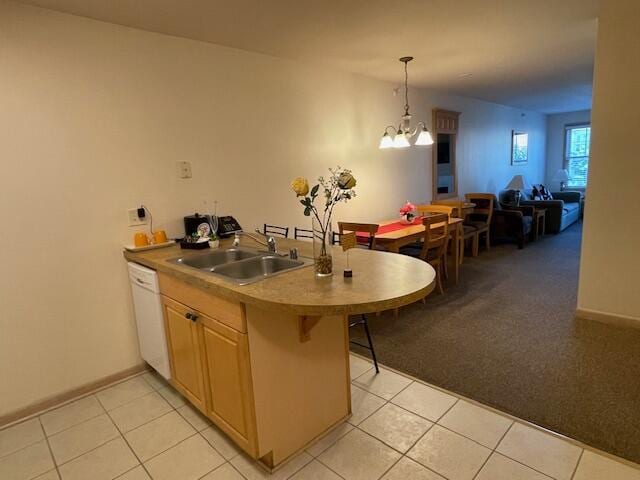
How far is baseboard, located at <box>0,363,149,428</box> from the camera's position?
85.6 inches

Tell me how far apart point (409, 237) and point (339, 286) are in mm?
2139

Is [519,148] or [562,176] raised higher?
[519,148]

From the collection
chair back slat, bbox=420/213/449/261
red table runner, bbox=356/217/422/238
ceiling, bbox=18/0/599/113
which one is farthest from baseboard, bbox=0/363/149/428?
chair back slat, bbox=420/213/449/261

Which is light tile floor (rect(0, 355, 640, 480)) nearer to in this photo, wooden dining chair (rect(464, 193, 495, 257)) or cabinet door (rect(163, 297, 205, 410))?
cabinet door (rect(163, 297, 205, 410))

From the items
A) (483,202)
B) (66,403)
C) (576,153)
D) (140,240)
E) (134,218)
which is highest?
(576,153)

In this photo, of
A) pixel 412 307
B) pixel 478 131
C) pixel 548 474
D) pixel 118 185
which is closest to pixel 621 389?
pixel 548 474

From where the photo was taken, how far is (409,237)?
3.50 meters

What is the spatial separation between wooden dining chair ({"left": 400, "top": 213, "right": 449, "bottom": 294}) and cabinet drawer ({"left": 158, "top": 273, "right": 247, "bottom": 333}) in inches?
90.1

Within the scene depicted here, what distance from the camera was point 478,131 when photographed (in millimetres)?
6270

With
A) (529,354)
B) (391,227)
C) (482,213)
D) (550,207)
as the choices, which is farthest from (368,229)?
(550,207)

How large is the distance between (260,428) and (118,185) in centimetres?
180

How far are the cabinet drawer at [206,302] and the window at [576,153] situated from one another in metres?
9.99

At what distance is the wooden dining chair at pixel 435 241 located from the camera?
3501 millimetres

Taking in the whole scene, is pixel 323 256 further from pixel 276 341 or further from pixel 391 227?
pixel 391 227
